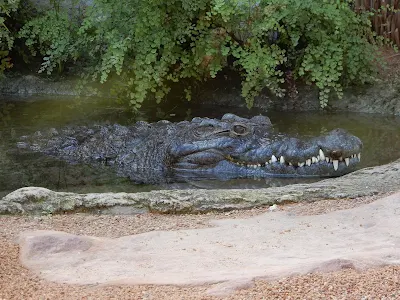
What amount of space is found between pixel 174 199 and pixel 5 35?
20.1 ft

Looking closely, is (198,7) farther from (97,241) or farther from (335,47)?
(97,241)

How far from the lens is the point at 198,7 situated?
9.66m

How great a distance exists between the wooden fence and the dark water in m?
2.04

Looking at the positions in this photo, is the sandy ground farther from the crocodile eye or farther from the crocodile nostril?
the crocodile eye

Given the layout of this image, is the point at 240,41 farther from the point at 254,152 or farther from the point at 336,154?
the point at 336,154

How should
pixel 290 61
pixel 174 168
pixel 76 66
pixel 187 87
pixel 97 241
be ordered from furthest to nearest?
pixel 76 66
pixel 187 87
pixel 290 61
pixel 174 168
pixel 97 241

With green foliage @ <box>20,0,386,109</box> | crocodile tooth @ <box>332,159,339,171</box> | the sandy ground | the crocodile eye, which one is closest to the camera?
the sandy ground

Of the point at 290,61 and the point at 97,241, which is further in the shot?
the point at 290,61

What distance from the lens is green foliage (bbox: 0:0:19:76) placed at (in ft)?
34.7

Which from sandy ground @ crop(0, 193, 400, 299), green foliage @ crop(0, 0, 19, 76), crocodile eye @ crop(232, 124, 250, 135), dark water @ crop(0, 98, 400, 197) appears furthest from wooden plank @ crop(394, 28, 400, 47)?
sandy ground @ crop(0, 193, 400, 299)

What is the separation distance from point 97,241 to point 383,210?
2.02 metres

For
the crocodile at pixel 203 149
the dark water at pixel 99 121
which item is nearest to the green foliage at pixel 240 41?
the dark water at pixel 99 121

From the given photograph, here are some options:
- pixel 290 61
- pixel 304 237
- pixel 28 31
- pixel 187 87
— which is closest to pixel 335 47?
pixel 290 61

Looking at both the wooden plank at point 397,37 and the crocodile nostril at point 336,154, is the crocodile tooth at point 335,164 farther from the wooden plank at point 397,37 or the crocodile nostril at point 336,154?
the wooden plank at point 397,37
